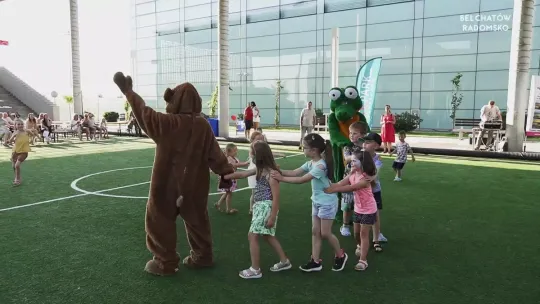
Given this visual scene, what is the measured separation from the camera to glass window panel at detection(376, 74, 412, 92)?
33.2 m

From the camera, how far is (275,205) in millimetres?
4305

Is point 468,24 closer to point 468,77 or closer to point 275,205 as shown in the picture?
point 468,77

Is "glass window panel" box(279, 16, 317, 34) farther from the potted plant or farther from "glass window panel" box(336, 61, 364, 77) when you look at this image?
the potted plant

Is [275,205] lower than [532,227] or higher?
higher

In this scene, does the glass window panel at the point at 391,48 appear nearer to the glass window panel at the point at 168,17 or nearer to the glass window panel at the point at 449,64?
the glass window panel at the point at 449,64

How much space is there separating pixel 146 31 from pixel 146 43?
137cm

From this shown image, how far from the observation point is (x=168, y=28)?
47.2 m

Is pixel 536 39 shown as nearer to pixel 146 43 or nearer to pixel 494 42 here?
pixel 494 42

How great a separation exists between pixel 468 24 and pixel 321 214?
30.7m

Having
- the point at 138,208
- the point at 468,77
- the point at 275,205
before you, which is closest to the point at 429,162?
the point at 138,208

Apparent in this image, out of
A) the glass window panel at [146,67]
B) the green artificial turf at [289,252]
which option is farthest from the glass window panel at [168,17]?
the green artificial turf at [289,252]

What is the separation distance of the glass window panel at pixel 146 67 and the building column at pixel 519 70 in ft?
134

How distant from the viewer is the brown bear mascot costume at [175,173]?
14.5 ft

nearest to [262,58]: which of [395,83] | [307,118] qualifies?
[395,83]
